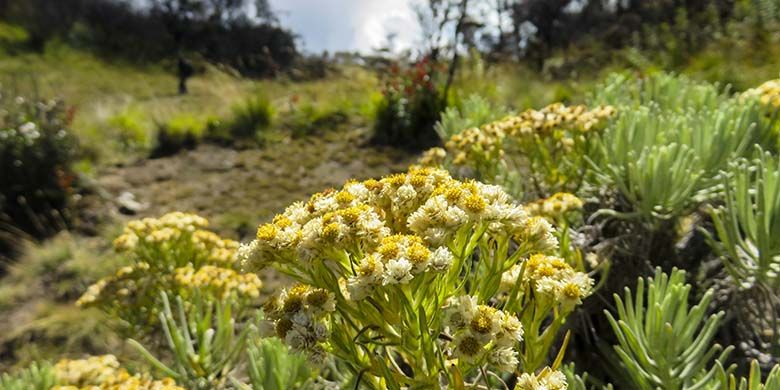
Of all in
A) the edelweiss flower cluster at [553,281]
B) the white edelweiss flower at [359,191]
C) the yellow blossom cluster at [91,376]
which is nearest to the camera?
the edelweiss flower cluster at [553,281]

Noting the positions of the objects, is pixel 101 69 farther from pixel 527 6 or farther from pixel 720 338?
pixel 720 338

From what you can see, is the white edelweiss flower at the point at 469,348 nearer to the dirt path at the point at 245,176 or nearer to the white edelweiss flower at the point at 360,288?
the white edelweiss flower at the point at 360,288

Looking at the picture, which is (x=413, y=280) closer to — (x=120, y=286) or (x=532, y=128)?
(x=532, y=128)

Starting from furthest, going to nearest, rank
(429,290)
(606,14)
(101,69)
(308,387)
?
(606,14) → (101,69) → (308,387) → (429,290)

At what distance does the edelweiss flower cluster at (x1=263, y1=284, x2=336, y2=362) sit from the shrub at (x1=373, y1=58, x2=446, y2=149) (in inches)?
195

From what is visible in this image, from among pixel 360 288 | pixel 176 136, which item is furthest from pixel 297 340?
pixel 176 136

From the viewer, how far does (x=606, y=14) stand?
25125 millimetres

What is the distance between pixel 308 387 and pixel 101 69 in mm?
20180

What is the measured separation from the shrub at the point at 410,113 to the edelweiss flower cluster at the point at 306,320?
16.3ft

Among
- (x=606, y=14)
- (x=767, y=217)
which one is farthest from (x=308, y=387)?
(x=606, y=14)

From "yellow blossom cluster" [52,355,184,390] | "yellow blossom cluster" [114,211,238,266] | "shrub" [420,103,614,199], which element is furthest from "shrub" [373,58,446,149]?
"yellow blossom cluster" [52,355,184,390]

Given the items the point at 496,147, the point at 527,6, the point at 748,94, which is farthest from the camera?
the point at 527,6

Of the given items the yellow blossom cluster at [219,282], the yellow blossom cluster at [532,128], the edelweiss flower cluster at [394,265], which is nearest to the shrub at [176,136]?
the yellow blossom cluster at [219,282]

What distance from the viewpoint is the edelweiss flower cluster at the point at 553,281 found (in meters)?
1.14
